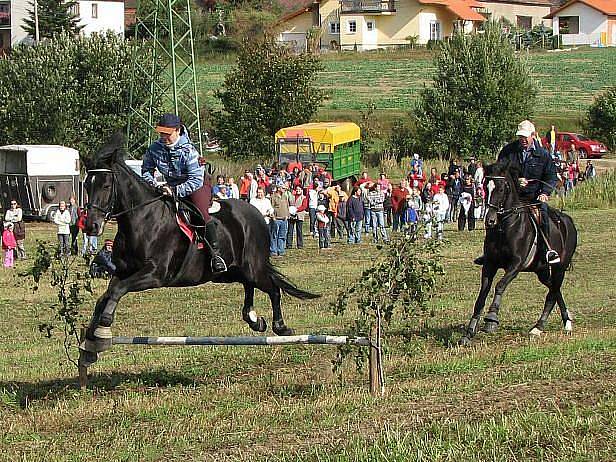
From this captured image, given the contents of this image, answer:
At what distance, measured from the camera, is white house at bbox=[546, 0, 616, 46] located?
395 feet

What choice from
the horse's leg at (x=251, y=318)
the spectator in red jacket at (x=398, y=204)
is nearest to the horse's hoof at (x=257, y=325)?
the horse's leg at (x=251, y=318)

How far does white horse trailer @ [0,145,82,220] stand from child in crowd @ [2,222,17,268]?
38.7ft

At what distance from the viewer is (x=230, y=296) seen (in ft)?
75.0

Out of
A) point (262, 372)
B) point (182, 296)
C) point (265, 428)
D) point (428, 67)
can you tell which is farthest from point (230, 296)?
point (428, 67)

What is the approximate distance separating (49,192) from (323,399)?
112 ft

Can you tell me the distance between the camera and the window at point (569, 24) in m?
124

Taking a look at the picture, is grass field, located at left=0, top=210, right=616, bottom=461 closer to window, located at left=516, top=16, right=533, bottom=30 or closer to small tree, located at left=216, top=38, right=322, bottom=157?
small tree, located at left=216, top=38, right=322, bottom=157

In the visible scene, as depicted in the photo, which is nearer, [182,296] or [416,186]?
[182,296]

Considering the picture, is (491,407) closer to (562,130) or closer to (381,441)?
(381,441)

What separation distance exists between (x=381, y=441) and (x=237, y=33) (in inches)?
3980

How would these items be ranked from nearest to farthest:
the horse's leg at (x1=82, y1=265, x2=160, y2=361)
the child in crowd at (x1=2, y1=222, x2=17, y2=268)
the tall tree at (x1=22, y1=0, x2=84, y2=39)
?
the horse's leg at (x1=82, y1=265, x2=160, y2=361) → the child in crowd at (x1=2, y1=222, x2=17, y2=268) → the tall tree at (x1=22, y1=0, x2=84, y2=39)

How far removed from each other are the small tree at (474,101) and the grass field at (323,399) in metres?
42.8

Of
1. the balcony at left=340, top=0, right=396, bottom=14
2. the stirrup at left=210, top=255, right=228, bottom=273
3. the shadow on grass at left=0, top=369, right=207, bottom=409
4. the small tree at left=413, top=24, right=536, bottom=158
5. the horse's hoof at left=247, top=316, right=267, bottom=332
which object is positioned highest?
the balcony at left=340, top=0, right=396, bottom=14

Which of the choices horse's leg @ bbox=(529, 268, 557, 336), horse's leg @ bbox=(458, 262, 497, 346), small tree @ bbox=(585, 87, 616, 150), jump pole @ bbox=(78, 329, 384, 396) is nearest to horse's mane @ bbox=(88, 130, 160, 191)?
jump pole @ bbox=(78, 329, 384, 396)
